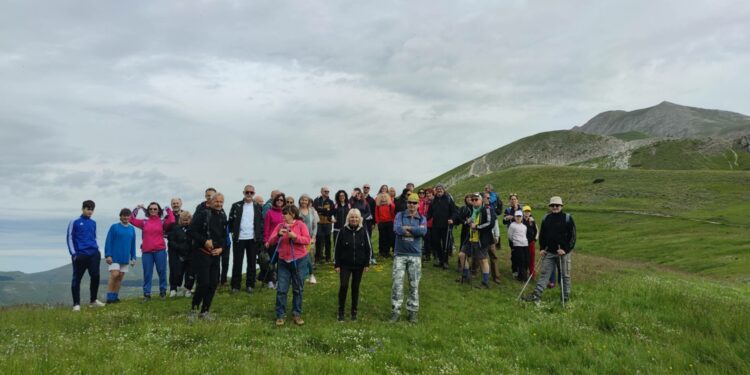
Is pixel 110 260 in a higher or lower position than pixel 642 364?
higher

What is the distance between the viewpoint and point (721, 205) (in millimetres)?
55031

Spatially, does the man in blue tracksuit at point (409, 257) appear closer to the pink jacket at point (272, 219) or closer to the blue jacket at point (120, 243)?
the pink jacket at point (272, 219)

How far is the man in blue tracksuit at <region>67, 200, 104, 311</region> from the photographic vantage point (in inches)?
504

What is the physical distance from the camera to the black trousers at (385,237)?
1945cm

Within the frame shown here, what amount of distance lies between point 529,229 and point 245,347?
1282cm

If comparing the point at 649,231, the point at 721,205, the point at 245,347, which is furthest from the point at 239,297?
the point at 721,205

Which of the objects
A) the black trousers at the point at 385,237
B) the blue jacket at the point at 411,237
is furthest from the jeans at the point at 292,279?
the black trousers at the point at 385,237

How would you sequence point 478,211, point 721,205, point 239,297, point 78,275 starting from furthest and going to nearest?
point 721,205, point 478,211, point 239,297, point 78,275

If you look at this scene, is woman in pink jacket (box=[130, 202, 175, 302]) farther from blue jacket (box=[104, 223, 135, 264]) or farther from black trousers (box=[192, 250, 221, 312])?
black trousers (box=[192, 250, 221, 312])

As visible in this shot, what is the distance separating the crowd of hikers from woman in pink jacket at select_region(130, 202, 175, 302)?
34 millimetres

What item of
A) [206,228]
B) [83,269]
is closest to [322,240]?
[206,228]

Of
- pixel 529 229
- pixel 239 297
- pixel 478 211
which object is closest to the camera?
pixel 239 297

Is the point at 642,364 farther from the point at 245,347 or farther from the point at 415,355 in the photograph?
the point at 245,347

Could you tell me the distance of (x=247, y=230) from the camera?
14406 millimetres
